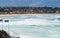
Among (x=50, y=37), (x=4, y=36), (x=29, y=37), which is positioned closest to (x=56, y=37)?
(x=50, y=37)

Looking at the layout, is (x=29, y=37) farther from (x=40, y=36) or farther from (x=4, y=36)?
(x=4, y=36)

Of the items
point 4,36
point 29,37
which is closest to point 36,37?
point 29,37

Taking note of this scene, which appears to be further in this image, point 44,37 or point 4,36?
point 44,37

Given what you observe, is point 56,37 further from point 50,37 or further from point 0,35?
point 0,35

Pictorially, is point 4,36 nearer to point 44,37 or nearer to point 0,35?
point 0,35

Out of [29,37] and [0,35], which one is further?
[29,37]

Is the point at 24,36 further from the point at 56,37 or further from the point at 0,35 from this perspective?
the point at 0,35
